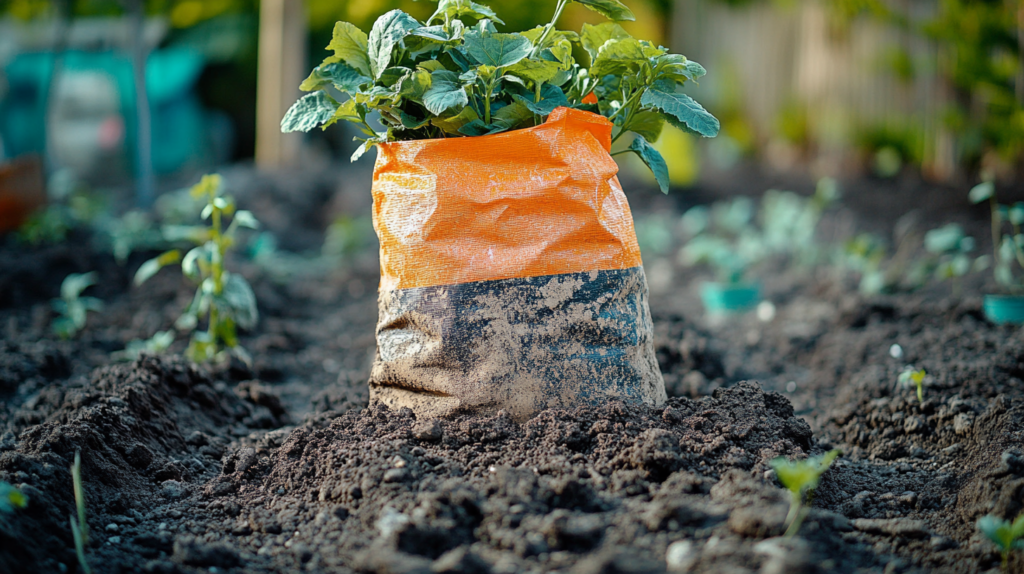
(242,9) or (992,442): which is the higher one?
(242,9)

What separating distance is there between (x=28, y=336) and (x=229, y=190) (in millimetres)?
3116

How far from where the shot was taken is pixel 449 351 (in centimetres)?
174

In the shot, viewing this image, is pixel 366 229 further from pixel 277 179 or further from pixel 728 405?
pixel 728 405

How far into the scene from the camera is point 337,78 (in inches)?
71.9

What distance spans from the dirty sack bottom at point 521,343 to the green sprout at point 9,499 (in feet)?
2.65

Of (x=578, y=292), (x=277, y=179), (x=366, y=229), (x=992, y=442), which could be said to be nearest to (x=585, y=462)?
(x=578, y=292)

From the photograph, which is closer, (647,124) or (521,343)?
(521,343)

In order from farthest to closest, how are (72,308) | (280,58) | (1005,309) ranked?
(280,58), (72,308), (1005,309)

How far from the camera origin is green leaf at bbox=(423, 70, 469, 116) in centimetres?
160

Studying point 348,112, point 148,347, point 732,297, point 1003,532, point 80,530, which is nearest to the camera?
point 1003,532

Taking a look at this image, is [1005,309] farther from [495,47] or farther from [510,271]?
[495,47]

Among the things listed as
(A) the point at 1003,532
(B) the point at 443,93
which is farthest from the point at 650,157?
(A) the point at 1003,532

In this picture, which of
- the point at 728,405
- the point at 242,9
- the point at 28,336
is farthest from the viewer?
the point at 242,9

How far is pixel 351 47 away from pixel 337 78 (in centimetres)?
8
